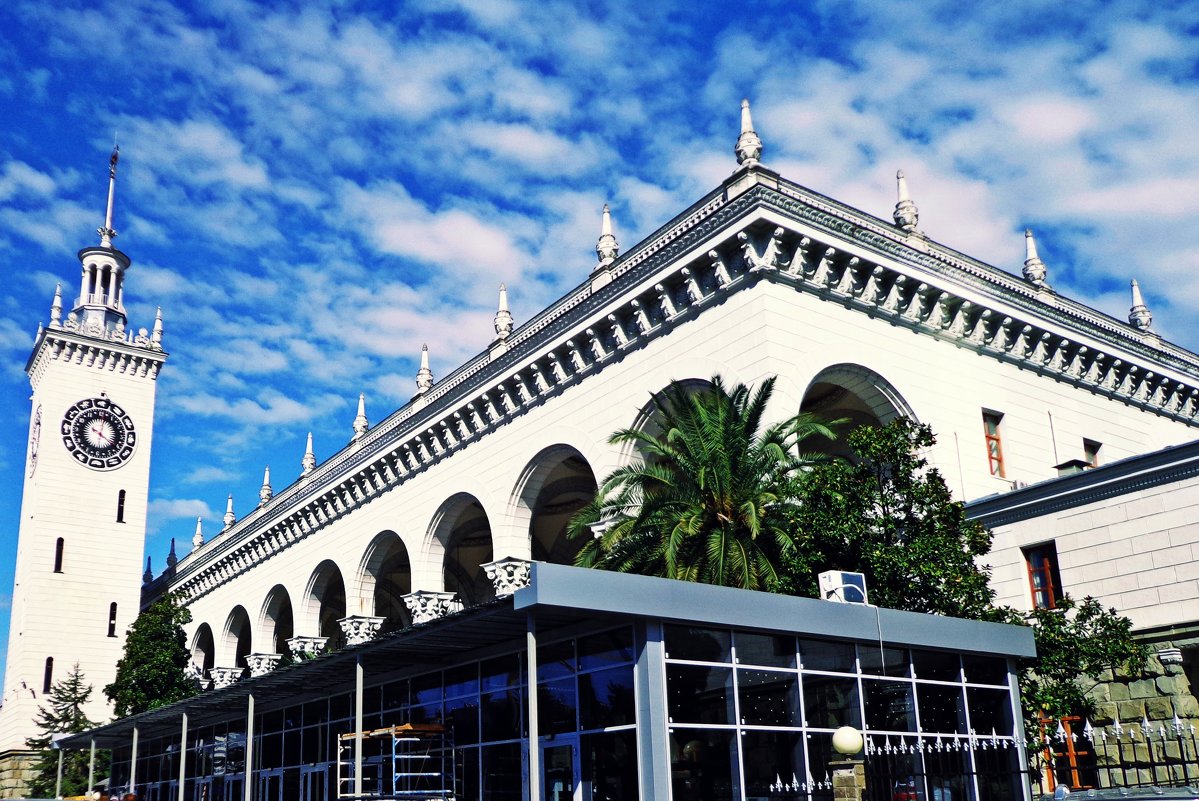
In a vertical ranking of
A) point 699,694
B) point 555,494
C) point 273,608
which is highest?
point 555,494

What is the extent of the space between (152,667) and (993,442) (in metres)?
43.2

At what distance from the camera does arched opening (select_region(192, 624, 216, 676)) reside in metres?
61.7

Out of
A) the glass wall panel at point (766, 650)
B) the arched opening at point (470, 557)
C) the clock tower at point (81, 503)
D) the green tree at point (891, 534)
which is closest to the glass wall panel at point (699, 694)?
the glass wall panel at point (766, 650)

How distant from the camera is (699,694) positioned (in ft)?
50.6

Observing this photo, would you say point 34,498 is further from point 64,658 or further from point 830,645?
point 830,645

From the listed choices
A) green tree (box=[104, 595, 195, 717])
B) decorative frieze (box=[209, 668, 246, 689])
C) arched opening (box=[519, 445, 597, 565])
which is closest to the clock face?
green tree (box=[104, 595, 195, 717])

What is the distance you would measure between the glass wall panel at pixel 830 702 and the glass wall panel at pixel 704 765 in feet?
5.40

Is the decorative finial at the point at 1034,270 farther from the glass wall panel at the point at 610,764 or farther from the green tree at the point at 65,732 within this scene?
the green tree at the point at 65,732

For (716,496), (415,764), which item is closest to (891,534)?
(716,496)

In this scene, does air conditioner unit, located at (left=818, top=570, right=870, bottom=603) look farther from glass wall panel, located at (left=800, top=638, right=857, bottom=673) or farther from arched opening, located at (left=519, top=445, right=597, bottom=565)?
arched opening, located at (left=519, top=445, right=597, bottom=565)

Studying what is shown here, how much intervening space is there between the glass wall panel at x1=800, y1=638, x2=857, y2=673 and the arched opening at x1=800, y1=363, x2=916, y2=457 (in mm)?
9302

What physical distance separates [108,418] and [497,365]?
41044mm

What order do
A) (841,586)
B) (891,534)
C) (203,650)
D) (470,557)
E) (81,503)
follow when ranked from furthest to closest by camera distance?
(203,650), (81,503), (470,557), (891,534), (841,586)

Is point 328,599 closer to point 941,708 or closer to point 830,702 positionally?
point 941,708
